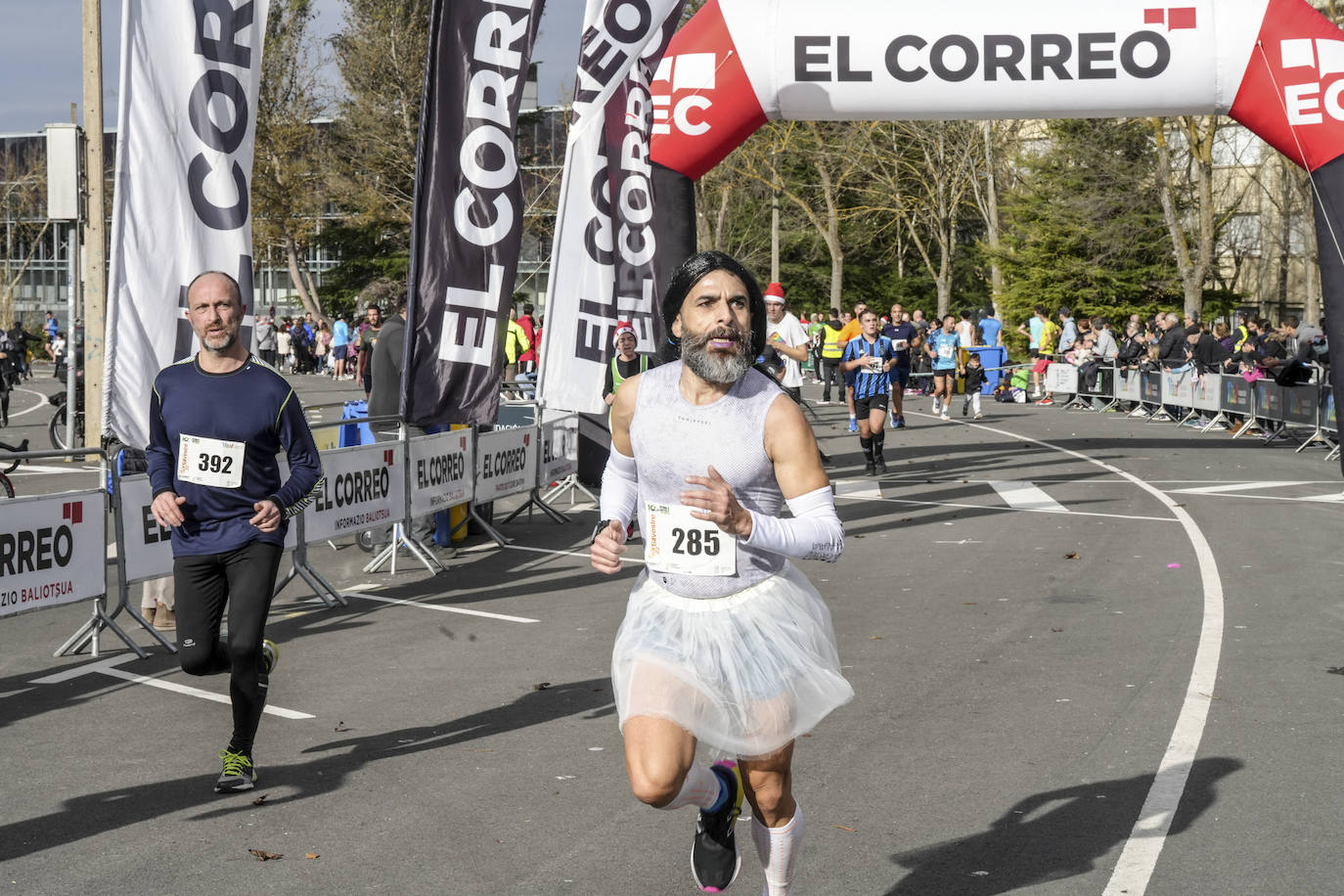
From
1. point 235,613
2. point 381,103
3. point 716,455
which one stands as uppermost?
point 381,103

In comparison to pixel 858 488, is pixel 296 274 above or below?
above

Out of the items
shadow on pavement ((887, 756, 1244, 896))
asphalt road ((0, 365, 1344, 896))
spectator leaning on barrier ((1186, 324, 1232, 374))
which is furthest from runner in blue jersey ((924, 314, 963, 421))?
shadow on pavement ((887, 756, 1244, 896))

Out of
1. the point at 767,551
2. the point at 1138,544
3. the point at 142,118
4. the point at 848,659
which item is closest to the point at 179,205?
the point at 142,118

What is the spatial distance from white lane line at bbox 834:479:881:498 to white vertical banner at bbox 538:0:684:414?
3821 mm

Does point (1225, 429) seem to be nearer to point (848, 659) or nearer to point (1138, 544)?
point (1138, 544)

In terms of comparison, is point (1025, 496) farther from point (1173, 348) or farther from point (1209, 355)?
point (1173, 348)

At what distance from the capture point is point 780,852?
4.42 metres

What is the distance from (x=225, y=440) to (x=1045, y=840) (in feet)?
11.2

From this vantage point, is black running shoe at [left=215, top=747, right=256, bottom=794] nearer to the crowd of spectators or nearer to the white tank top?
the white tank top

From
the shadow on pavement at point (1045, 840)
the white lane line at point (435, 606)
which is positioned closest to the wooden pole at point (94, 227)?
the white lane line at point (435, 606)

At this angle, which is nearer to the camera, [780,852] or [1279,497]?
[780,852]

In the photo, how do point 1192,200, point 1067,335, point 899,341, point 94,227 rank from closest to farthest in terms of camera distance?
point 94,227 → point 899,341 → point 1067,335 → point 1192,200

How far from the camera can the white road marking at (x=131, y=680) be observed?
759 centimetres

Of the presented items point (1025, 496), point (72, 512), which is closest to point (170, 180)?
point (72, 512)
